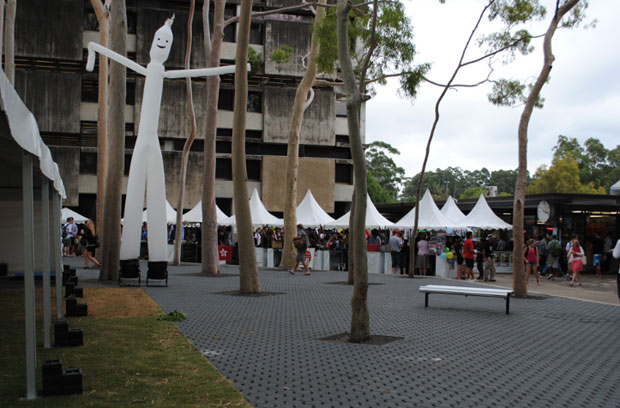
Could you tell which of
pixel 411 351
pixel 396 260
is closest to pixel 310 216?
pixel 396 260

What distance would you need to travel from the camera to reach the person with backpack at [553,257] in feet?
80.6

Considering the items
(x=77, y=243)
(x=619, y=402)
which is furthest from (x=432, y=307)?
(x=77, y=243)

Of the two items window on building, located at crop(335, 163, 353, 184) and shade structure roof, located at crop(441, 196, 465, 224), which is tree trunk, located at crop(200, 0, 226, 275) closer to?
shade structure roof, located at crop(441, 196, 465, 224)

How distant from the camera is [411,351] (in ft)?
27.8

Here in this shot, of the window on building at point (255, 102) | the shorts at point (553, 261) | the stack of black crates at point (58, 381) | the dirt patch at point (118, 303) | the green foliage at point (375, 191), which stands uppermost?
the window on building at point (255, 102)

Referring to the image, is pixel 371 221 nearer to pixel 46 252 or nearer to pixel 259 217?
pixel 259 217

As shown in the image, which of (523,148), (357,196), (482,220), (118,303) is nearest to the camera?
(357,196)

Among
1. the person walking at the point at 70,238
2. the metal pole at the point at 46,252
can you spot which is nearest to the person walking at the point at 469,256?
the metal pole at the point at 46,252

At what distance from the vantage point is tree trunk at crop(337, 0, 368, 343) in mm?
9242

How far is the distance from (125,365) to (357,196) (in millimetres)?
4139

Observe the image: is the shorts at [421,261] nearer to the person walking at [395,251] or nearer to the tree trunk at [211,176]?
the person walking at [395,251]

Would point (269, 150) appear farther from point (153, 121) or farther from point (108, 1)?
point (153, 121)

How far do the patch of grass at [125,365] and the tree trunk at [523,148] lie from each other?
9306mm

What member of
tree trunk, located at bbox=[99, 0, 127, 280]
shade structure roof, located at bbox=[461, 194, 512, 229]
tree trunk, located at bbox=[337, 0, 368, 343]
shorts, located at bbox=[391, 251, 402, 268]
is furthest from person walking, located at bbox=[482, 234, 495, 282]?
tree trunk, located at bbox=[337, 0, 368, 343]
